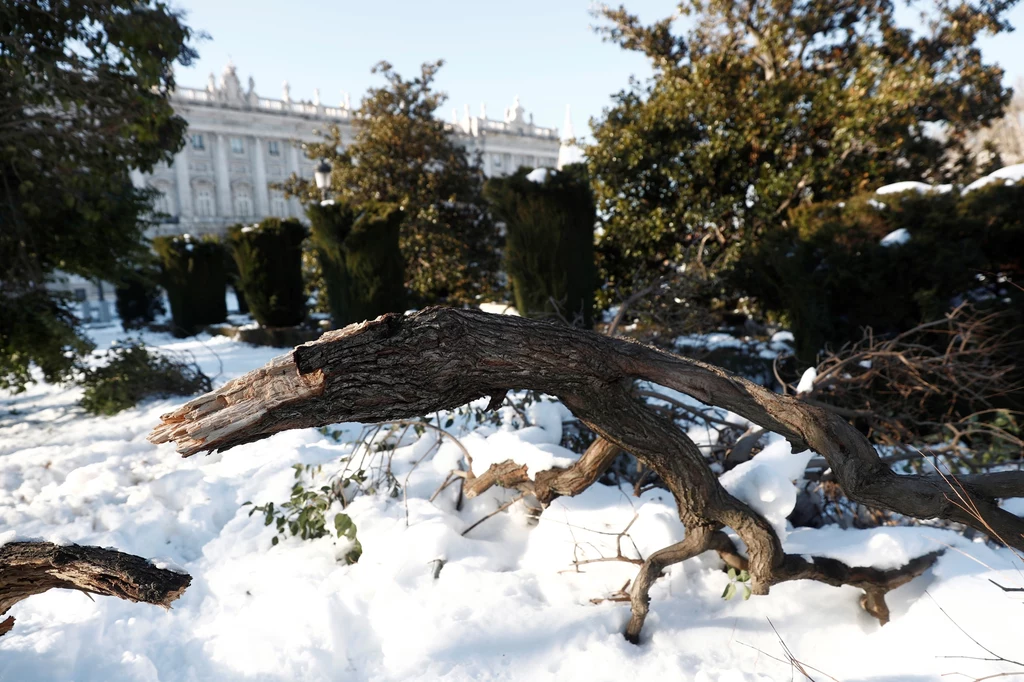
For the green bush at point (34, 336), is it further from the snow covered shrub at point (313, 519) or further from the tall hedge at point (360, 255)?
the tall hedge at point (360, 255)

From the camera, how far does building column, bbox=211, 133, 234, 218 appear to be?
144 ft

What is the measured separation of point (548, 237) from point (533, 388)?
6.07 metres

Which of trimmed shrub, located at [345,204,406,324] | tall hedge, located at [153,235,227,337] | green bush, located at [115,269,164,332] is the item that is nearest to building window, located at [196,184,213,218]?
green bush, located at [115,269,164,332]

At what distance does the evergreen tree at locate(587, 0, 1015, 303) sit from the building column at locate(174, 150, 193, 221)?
40613 mm

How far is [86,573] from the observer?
1899 mm

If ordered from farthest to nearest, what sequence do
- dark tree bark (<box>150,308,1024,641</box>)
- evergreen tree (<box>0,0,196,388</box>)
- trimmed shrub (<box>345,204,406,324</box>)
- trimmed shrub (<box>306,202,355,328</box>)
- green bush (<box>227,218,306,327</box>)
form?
1. green bush (<box>227,218,306,327</box>)
2. trimmed shrub (<box>306,202,355,328</box>)
3. trimmed shrub (<box>345,204,406,324</box>)
4. evergreen tree (<box>0,0,196,388</box>)
5. dark tree bark (<box>150,308,1024,641</box>)

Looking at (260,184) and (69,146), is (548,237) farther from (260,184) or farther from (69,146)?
(260,184)

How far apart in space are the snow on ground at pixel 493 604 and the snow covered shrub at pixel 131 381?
9.35 feet

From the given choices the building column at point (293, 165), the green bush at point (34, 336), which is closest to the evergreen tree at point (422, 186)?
the green bush at point (34, 336)

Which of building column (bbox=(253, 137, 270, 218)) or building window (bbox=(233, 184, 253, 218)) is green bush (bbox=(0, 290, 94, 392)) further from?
building window (bbox=(233, 184, 253, 218))

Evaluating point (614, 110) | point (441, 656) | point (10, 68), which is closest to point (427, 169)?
point (614, 110)

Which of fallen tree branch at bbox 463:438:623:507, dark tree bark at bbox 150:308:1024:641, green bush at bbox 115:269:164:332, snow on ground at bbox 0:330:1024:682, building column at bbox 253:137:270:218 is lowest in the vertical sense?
green bush at bbox 115:269:164:332

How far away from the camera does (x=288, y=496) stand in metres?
3.90

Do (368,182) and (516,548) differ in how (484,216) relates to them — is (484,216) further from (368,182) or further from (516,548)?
(516,548)
